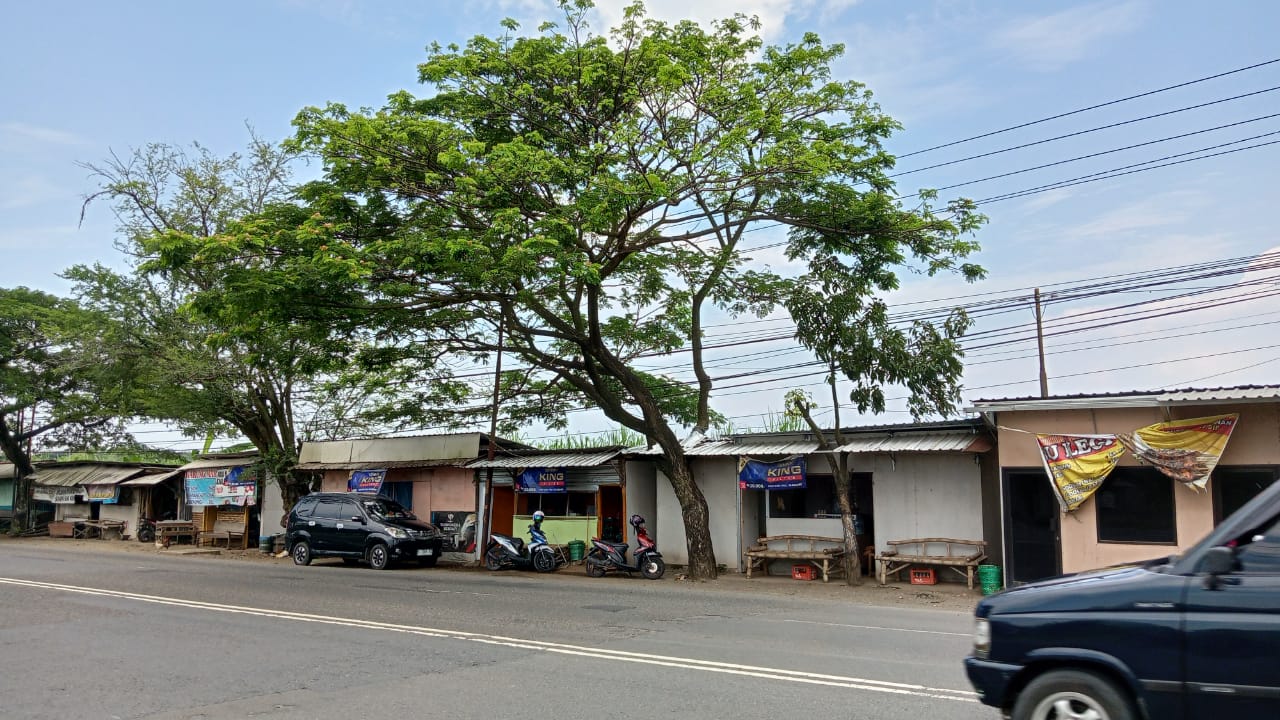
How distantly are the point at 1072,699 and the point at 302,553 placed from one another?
76.4 feet

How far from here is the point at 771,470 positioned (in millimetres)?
20469

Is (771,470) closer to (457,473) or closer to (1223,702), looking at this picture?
(457,473)

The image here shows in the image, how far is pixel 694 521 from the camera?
67.6ft

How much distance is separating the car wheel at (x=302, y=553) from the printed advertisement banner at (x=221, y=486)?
8.12 metres

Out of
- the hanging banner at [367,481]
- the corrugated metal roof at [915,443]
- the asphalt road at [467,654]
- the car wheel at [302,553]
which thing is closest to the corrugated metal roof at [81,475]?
the hanging banner at [367,481]

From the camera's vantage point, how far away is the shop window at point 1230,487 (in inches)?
574

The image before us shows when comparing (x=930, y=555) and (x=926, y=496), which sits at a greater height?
(x=926, y=496)

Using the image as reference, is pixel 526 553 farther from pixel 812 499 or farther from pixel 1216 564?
pixel 1216 564

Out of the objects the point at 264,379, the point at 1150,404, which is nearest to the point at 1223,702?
the point at 1150,404

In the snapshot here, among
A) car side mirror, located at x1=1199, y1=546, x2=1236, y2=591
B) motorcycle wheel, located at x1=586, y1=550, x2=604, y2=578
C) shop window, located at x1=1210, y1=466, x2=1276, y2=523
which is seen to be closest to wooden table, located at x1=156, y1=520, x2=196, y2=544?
motorcycle wheel, located at x1=586, y1=550, x2=604, y2=578

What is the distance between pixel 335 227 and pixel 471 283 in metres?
2.80

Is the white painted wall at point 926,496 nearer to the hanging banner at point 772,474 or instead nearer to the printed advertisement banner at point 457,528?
the hanging banner at point 772,474

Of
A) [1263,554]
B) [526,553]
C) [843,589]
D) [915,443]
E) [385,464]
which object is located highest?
[915,443]

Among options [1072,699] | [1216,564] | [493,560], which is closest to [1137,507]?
[1072,699]
